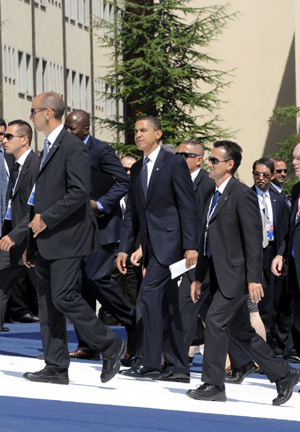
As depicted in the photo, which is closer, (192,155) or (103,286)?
(103,286)

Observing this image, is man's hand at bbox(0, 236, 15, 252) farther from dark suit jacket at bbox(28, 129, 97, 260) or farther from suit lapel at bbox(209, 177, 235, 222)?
suit lapel at bbox(209, 177, 235, 222)

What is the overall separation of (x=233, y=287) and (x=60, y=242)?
121 cm

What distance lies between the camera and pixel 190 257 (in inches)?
399

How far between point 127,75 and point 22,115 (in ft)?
17.8

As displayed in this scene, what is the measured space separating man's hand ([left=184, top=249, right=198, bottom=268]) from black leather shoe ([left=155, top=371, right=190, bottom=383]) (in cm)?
86

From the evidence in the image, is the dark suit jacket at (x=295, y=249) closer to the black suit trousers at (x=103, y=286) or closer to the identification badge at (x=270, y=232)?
the black suit trousers at (x=103, y=286)

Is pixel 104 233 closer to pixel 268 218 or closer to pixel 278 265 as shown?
pixel 278 265

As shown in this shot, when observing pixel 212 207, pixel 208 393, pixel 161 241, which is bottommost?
pixel 208 393

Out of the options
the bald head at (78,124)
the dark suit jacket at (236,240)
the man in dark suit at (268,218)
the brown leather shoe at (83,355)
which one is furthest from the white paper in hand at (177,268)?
the man in dark suit at (268,218)

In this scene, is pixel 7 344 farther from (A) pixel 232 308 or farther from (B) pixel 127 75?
(B) pixel 127 75

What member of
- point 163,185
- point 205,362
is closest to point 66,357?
point 205,362

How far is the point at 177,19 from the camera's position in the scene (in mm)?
52875

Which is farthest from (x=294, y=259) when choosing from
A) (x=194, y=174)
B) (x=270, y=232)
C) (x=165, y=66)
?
(x=165, y=66)

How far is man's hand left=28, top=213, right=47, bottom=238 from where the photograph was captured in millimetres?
9211
